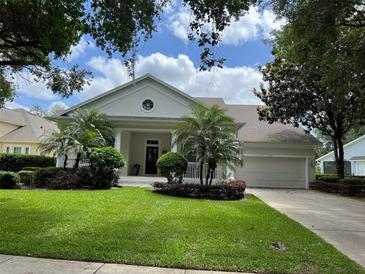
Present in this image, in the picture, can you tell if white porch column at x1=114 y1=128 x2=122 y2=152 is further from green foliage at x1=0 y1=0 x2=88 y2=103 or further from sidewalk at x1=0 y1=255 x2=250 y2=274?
sidewalk at x1=0 y1=255 x2=250 y2=274

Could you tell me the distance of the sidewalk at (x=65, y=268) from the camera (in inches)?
196

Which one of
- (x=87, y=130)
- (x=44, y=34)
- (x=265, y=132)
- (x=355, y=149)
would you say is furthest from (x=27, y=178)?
(x=355, y=149)

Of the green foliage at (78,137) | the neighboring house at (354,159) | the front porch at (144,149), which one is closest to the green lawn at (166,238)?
the green foliage at (78,137)

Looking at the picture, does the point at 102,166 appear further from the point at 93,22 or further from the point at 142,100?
the point at 93,22

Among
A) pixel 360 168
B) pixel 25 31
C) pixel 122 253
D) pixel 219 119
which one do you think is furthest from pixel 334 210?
pixel 360 168

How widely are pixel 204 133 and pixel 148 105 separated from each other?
682 cm

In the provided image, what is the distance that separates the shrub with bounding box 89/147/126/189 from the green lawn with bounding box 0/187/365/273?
6.03 metres

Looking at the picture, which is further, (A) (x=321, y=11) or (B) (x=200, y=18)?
(A) (x=321, y=11)

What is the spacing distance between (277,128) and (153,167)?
10.1 m

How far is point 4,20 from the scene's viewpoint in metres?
9.20

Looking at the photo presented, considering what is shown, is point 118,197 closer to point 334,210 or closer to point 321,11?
point 334,210

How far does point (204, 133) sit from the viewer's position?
52.1 feet

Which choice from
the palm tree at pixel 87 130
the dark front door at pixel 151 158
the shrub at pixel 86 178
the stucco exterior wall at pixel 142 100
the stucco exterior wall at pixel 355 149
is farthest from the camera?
the stucco exterior wall at pixel 355 149

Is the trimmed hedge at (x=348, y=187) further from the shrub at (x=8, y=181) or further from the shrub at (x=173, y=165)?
the shrub at (x=8, y=181)
